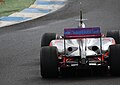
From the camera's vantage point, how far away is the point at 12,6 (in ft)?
73.6

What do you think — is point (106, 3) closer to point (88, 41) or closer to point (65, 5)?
point (65, 5)

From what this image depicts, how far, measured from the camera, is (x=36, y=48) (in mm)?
13609

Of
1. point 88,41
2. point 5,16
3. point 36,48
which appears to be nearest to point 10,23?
point 5,16

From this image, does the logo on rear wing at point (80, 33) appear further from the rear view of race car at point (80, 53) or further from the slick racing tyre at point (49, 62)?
the slick racing tyre at point (49, 62)

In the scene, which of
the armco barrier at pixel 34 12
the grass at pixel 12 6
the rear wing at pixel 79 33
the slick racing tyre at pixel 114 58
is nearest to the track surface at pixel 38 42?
the slick racing tyre at pixel 114 58

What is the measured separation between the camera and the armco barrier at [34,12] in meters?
19.2

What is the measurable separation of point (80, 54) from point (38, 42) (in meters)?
5.10

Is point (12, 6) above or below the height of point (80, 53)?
below

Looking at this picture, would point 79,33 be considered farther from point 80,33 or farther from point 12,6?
point 12,6

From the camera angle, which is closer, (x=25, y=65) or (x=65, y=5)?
(x=25, y=65)

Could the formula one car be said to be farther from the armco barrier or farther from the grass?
the grass

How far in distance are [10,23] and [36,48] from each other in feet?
17.3

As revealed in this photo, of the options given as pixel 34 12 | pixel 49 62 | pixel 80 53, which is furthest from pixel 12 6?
pixel 49 62

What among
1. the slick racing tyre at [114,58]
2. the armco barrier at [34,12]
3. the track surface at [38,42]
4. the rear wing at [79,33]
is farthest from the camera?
the armco barrier at [34,12]
